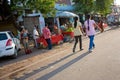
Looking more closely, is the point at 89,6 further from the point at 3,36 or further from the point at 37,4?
the point at 3,36

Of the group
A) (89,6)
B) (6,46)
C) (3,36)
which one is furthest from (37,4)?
(89,6)

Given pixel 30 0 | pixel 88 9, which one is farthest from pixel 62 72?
pixel 88 9

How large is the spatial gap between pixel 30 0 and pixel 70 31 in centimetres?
405

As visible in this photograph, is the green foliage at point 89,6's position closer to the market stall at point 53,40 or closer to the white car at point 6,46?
the market stall at point 53,40

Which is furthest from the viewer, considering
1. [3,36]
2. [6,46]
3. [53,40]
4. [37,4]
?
[37,4]

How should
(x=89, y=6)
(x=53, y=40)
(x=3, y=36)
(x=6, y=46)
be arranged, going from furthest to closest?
(x=89, y=6)
(x=53, y=40)
(x=3, y=36)
(x=6, y=46)

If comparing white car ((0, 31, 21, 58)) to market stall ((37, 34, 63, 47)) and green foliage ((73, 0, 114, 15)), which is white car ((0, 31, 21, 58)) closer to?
market stall ((37, 34, 63, 47))

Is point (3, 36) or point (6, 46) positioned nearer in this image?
point (6, 46)

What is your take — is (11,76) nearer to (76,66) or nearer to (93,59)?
(76,66)

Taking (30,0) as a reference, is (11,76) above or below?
below

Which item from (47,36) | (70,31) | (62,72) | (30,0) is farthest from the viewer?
(70,31)

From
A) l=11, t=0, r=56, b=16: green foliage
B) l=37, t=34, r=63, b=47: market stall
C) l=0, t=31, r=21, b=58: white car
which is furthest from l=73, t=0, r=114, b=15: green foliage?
l=0, t=31, r=21, b=58: white car

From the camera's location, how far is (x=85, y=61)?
1026 cm

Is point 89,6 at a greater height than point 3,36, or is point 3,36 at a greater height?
point 89,6
